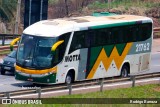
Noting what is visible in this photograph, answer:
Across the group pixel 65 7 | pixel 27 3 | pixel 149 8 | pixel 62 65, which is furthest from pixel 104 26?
pixel 65 7

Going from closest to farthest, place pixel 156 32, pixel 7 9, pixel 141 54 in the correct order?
pixel 141 54
pixel 156 32
pixel 7 9

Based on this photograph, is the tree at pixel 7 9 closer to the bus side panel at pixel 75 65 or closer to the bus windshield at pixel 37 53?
the bus side panel at pixel 75 65

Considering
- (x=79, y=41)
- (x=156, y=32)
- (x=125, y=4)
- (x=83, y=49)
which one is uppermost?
(x=79, y=41)

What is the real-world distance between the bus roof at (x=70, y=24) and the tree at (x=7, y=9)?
33.2 meters

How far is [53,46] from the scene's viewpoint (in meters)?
27.8

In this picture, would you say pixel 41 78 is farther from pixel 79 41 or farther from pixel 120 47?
pixel 120 47

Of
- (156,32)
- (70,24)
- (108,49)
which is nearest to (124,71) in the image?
(108,49)

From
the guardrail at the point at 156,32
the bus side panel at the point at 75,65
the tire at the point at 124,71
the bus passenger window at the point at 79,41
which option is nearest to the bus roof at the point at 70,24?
the bus passenger window at the point at 79,41

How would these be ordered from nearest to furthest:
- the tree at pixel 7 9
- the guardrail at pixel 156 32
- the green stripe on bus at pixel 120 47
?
the green stripe on bus at pixel 120 47 → the guardrail at pixel 156 32 → the tree at pixel 7 9

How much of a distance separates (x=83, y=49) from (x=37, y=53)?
257 centimetres

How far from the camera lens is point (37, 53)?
28250 mm

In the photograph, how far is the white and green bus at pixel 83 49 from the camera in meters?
28.3

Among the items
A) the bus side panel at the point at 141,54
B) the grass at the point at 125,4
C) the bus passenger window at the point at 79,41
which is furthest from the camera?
the grass at the point at 125,4

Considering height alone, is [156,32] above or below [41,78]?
below
